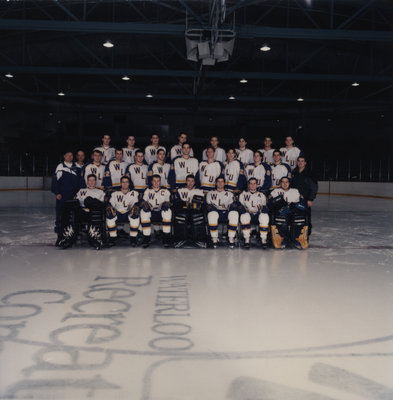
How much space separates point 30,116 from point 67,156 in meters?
13.1

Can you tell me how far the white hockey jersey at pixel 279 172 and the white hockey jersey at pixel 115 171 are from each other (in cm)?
216

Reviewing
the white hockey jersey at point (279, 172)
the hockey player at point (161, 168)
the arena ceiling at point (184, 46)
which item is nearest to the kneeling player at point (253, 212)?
the white hockey jersey at point (279, 172)

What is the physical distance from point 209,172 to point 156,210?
37.0 inches

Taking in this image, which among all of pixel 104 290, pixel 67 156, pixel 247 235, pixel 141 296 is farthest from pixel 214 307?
pixel 67 156

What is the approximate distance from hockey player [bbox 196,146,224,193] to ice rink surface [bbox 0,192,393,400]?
4.07 feet

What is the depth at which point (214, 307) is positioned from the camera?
284 cm

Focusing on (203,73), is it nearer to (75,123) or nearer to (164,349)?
(164,349)

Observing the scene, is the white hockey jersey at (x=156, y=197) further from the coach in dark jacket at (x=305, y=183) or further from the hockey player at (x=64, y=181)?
the coach in dark jacket at (x=305, y=183)

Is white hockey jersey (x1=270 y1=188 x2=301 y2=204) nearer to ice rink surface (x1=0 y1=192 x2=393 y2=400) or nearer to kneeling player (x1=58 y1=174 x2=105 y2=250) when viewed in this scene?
ice rink surface (x1=0 y1=192 x2=393 y2=400)

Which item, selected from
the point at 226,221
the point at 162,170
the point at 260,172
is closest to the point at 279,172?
the point at 260,172

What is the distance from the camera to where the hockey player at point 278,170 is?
5723mm

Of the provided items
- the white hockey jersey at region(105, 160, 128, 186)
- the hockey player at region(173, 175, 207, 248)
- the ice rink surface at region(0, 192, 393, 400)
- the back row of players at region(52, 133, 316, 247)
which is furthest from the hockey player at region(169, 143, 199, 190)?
the ice rink surface at region(0, 192, 393, 400)

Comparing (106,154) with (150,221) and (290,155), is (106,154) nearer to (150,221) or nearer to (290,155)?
(150,221)

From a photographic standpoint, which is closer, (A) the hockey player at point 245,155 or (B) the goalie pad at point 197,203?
(B) the goalie pad at point 197,203
